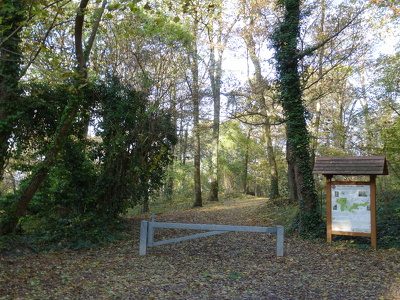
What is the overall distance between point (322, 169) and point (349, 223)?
1.66 m

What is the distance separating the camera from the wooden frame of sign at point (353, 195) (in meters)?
9.09

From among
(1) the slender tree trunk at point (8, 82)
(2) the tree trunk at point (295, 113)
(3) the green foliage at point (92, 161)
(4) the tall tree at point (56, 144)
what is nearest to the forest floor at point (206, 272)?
(4) the tall tree at point (56, 144)

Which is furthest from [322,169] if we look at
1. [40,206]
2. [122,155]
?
[40,206]

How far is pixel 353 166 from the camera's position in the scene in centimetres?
937

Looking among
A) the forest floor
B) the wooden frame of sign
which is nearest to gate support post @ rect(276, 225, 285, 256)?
the forest floor

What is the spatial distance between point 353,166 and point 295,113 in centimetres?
277

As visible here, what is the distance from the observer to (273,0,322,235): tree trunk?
10781 millimetres

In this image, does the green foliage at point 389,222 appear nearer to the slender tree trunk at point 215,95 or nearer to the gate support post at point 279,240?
the gate support post at point 279,240

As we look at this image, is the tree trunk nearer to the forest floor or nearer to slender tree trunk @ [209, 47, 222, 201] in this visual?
the forest floor

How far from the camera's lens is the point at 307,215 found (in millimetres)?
10703

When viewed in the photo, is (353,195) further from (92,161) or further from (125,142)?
(92,161)

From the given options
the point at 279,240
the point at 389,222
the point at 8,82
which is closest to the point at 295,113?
the point at 389,222

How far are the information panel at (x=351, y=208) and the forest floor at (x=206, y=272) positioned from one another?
1.95ft

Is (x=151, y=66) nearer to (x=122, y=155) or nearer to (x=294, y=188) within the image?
(x=122, y=155)
